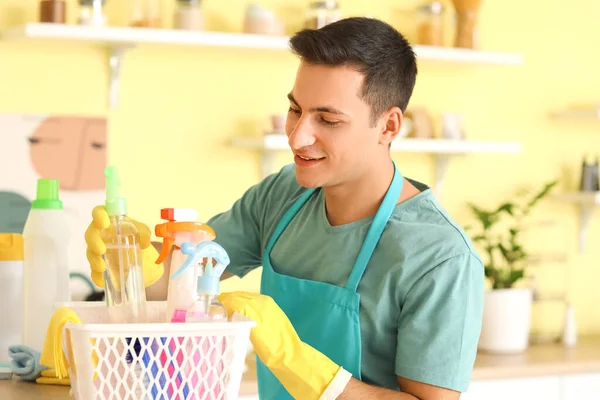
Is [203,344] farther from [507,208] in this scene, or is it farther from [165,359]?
[507,208]

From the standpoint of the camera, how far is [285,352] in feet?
4.53

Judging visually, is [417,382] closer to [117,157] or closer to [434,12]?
[117,157]

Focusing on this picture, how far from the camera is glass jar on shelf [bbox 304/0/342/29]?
2.73 m

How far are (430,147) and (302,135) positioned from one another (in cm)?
140

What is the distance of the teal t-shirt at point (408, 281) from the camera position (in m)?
1.50

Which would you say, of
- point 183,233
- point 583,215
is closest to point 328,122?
point 183,233

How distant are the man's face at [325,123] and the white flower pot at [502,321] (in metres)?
1.46

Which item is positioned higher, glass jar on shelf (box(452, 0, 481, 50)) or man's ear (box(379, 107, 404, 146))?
glass jar on shelf (box(452, 0, 481, 50))

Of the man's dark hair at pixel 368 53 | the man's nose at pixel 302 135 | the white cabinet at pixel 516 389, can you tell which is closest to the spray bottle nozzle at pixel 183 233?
the man's nose at pixel 302 135

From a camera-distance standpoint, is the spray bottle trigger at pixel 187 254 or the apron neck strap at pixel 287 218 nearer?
the spray bottle trigger at pixel 187 254

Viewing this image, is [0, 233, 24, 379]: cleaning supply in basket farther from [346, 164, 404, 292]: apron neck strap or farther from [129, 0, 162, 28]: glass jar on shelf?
[129, 0, 162, 28]: glass jar on shelf

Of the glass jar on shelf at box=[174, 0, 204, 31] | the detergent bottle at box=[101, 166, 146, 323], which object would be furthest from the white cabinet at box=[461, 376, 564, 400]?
the detergent bottle at box=[101, 166, 146, 323]

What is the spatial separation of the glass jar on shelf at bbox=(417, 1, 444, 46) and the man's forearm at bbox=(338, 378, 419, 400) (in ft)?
5.41

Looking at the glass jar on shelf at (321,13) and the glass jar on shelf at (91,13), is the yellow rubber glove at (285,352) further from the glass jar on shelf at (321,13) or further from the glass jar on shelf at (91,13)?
the glass jar on shelf at (321,13)
